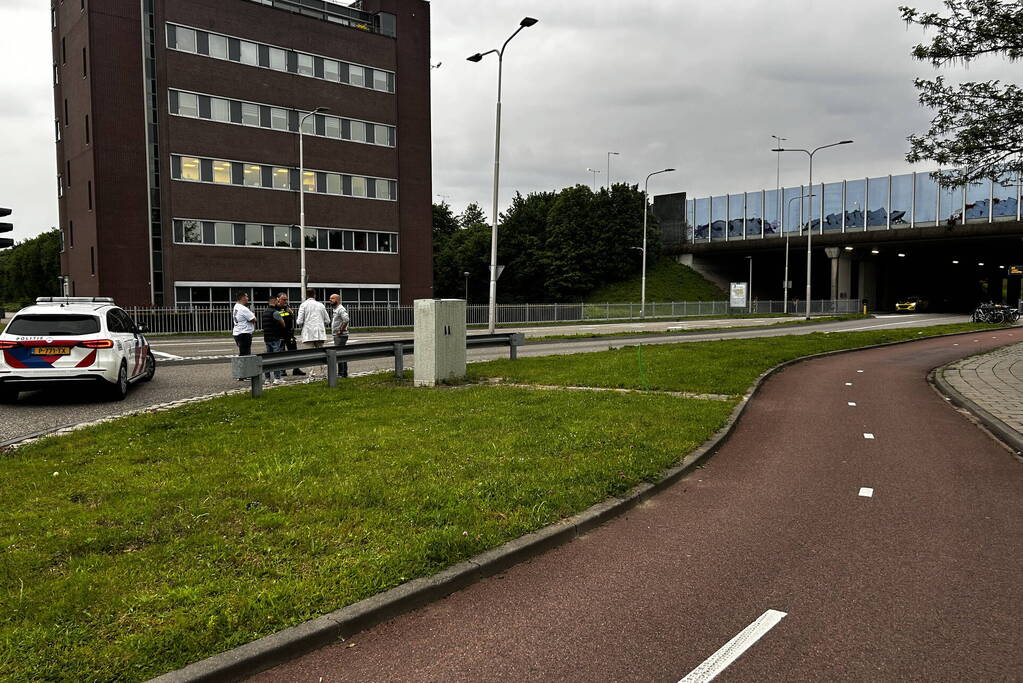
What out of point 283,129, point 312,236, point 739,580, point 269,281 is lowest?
point 739,580

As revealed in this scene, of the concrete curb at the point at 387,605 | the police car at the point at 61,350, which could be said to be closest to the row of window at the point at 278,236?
the police car at the point at 61,350

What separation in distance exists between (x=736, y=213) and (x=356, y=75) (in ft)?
142

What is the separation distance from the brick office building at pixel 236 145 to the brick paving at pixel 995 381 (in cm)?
2729

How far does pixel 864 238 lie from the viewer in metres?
62.6

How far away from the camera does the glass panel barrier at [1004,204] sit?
181 ft

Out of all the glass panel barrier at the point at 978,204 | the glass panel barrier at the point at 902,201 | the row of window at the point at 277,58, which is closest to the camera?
the row of window at the point at 277,58

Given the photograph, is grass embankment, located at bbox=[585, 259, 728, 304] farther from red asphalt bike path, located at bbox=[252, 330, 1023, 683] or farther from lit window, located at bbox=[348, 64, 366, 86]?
red asphalt bike path, located at bbox=[252, 330, 1023, 683]

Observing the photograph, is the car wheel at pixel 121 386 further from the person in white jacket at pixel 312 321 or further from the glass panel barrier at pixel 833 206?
the glass panel barrier at pixel 833 206

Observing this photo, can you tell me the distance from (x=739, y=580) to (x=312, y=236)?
40751 mm

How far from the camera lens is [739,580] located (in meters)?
4.62

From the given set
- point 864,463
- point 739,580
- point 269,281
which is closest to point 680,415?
point 864,463

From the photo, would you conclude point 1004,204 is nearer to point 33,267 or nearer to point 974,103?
point 974,103

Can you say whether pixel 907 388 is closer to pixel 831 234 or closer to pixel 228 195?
pixel 228 195

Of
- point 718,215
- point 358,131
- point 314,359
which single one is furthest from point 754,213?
point 314,359
